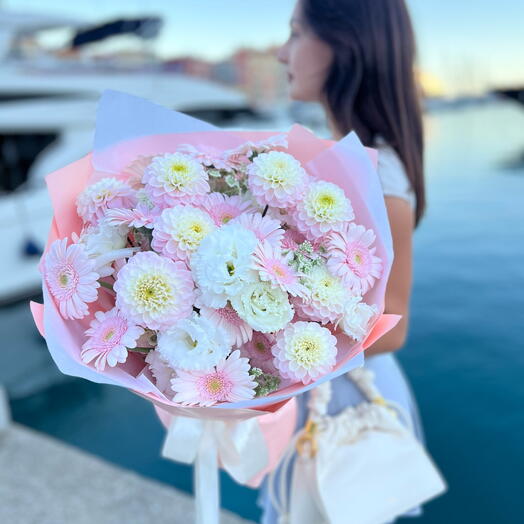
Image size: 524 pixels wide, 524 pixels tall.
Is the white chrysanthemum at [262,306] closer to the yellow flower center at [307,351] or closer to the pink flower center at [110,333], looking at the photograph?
the yellow flower center at [307,351]

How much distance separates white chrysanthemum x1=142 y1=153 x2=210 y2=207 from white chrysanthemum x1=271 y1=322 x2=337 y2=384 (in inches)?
9.5

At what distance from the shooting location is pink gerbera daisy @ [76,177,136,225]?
88 cm

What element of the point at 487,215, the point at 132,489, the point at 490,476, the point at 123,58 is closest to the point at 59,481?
the point at 132,489

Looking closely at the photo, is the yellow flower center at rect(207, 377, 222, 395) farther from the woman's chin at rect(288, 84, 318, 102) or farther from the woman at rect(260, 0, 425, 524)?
the woman's chin at rect(288, 84, 318, 102)

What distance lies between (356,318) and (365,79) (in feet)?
2.33

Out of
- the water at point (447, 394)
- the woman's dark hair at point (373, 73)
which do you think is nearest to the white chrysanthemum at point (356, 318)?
the woman's dark hair at point (373, 73)

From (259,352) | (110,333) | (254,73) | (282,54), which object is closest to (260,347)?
(259,352)

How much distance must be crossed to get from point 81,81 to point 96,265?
24.1 feet

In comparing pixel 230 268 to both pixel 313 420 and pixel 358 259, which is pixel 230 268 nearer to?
pixel 358 259

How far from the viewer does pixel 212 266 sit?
0.74m

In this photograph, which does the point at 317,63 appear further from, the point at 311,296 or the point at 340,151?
the point at 311,296

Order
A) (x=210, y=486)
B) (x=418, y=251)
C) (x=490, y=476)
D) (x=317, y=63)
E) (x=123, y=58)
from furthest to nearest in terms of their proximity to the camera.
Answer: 1. (x=123, y=58)
2. (x=418, y=251)
3. (x=490, y=476)
4. (x=317, y=63)
5. (x=210, y=486)

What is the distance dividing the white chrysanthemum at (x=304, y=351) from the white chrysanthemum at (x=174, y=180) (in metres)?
0.24

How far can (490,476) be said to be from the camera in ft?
10.8
